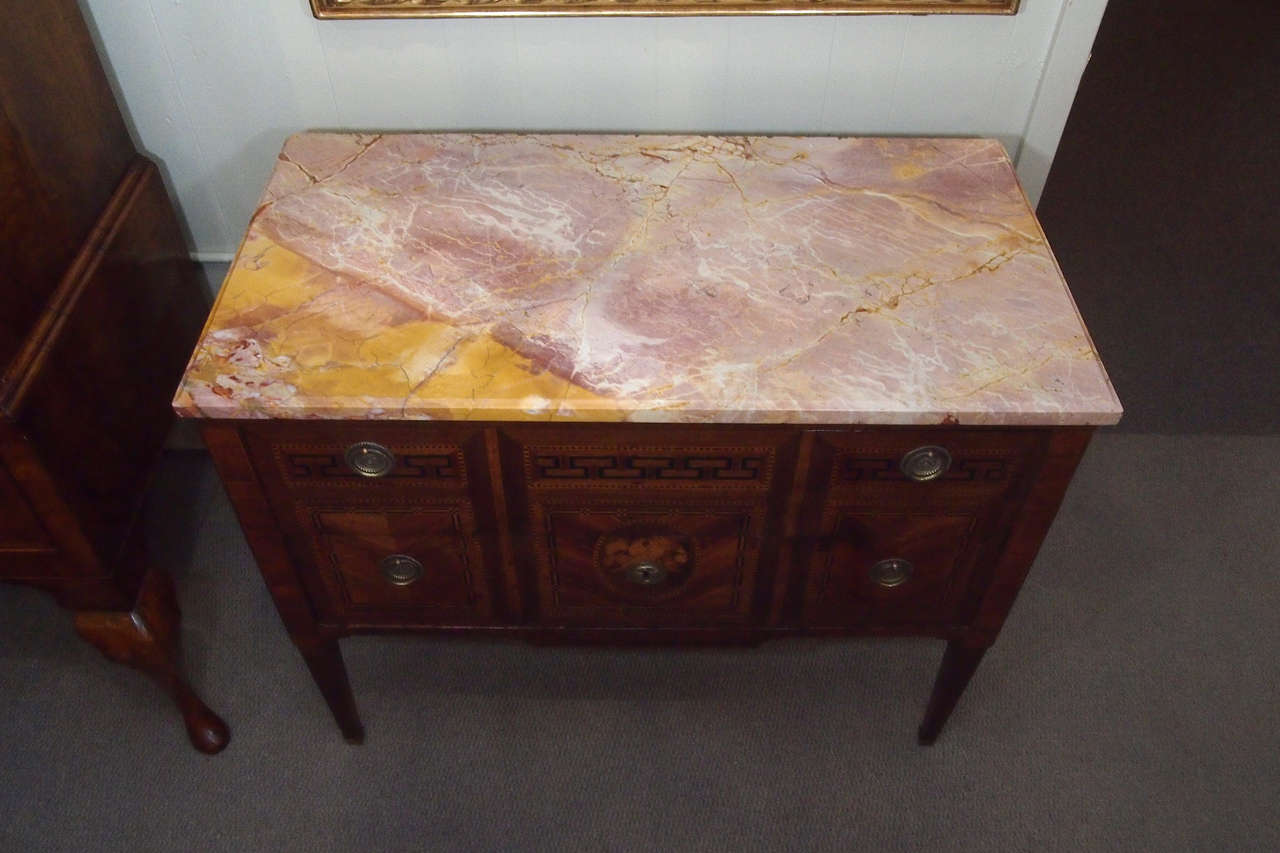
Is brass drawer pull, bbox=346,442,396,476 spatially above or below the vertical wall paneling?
below

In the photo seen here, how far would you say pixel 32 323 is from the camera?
1257 mm

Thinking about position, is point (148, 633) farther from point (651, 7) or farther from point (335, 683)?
point (651, 7)

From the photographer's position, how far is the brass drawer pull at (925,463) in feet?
3.78

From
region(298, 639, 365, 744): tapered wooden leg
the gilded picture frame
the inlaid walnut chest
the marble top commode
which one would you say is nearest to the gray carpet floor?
Answer: region(298, 639, 365, 744): tapered wooden leg

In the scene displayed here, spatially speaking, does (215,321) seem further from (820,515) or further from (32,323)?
(820,515)

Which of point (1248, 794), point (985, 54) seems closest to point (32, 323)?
point (985, 54)

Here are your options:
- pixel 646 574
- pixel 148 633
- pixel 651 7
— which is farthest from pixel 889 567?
pixel 148 633

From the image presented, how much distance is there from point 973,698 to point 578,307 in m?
0.99

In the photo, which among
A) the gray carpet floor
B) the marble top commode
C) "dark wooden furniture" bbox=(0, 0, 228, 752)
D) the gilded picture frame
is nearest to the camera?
the marble top commode

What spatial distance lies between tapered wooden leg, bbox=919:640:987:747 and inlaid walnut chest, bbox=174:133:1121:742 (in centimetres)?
1

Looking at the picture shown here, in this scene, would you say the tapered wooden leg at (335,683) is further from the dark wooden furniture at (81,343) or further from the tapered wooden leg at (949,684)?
the tapered wooden leg at (949,684)

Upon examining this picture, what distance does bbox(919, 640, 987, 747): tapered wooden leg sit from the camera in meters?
1.46

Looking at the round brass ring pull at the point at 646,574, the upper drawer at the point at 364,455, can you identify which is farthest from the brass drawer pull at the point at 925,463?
the upper drawer at the point at 364,455

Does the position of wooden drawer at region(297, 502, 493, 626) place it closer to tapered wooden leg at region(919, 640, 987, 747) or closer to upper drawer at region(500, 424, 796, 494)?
upper drawer at region(500, 424, 796, 494)
